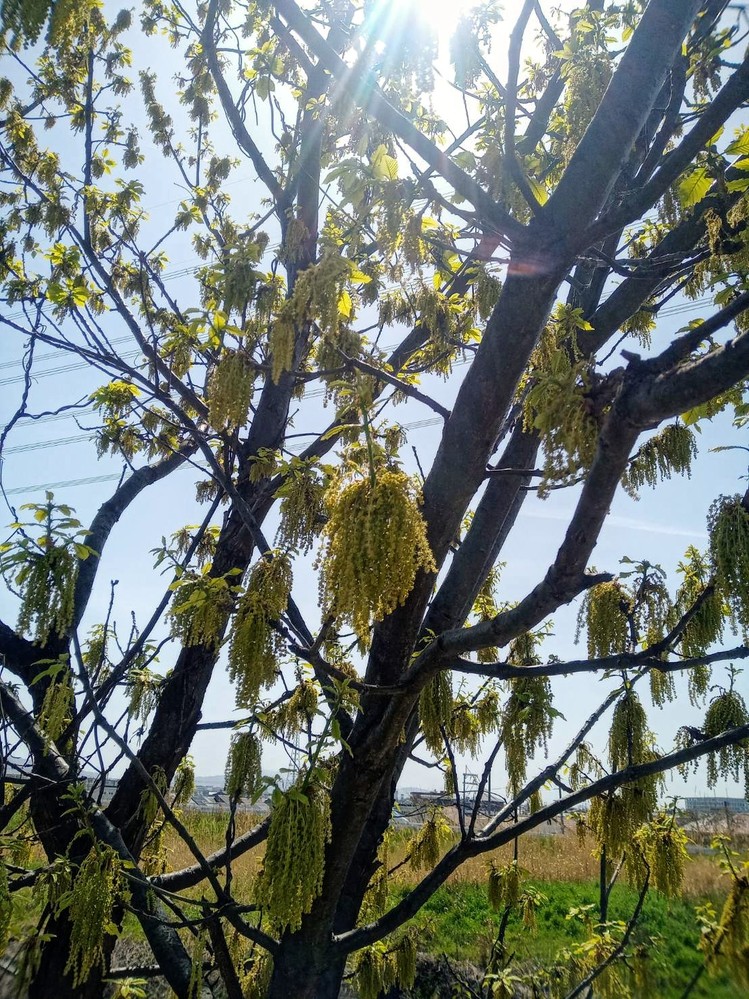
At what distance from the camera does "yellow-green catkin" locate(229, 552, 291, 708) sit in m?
2.45

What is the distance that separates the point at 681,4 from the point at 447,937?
9.76 meters

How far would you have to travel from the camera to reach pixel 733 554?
2.64 metres

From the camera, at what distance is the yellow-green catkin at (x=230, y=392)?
113 inches

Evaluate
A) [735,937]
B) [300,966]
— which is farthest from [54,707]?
[735,937]

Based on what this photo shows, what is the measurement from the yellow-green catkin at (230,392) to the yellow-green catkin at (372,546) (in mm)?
1058

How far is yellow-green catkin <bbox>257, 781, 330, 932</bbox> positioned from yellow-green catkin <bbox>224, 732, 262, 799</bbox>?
2.03 ft

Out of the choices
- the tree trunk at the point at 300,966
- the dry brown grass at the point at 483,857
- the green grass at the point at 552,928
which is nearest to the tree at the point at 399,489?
the tree trunk at the point at 300,966

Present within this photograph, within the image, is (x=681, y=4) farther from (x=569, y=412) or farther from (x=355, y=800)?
(x=355, y=800)

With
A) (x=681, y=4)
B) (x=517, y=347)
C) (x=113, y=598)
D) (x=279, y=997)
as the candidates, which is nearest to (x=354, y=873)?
(x=279, y=997)

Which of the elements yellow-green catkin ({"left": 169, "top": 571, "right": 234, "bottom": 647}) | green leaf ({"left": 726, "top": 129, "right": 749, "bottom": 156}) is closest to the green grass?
yellow-green catkin ({"left": 169, "top": 571, "right": 234, "bottom": 647})

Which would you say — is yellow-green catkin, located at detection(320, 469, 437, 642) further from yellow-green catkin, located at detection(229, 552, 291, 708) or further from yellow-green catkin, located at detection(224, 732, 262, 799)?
yellow-green catkin, located at detection(224, 732, 262, 799)

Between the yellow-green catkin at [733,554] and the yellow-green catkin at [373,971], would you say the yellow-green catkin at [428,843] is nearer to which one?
the yellow-green catkin at [373,971]

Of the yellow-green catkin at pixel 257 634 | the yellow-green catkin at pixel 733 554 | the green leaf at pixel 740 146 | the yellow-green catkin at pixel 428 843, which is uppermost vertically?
the green leaf at pixel 740 146

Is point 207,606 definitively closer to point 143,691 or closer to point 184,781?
point 143,691
